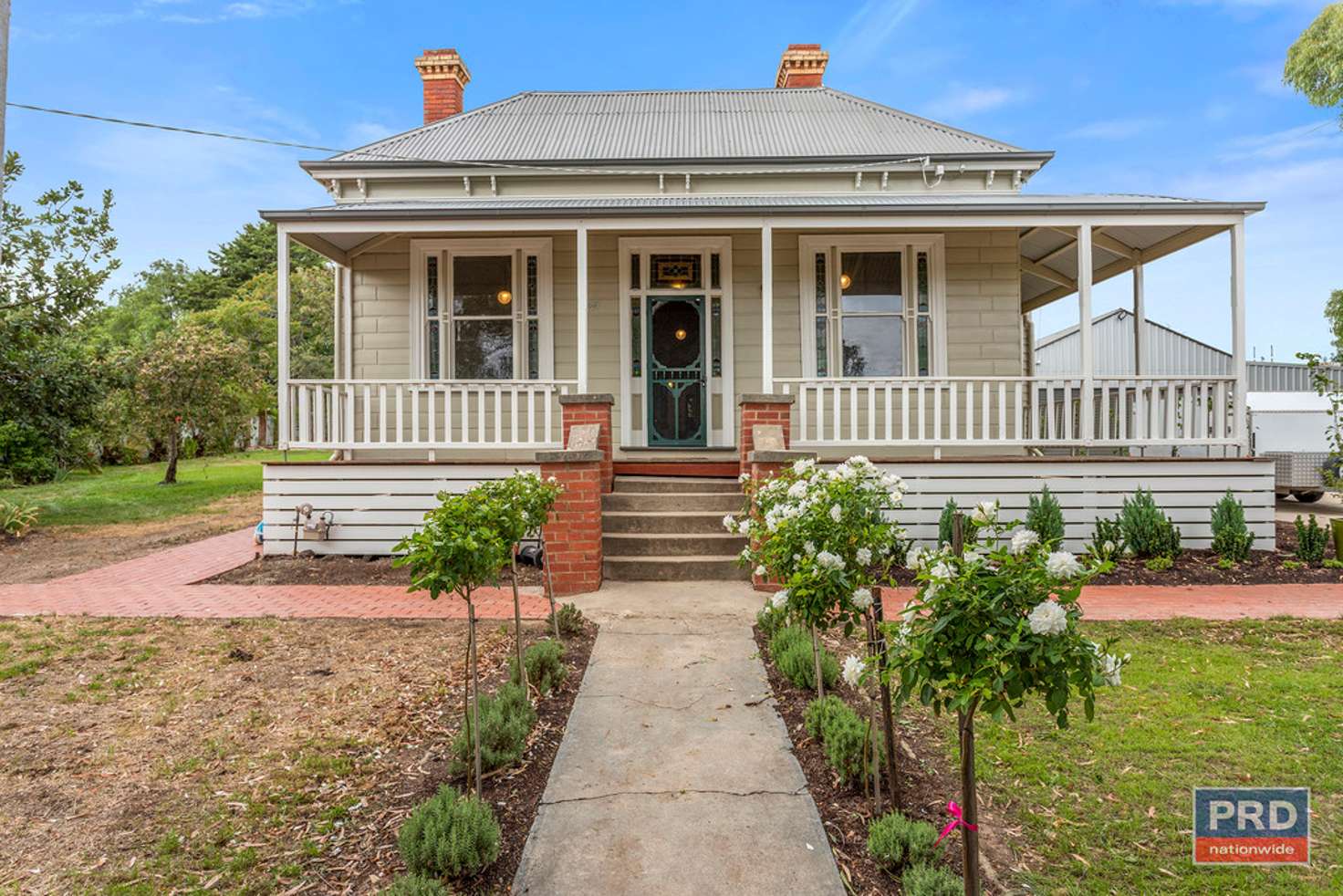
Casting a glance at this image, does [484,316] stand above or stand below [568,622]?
above

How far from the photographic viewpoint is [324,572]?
6605 mm

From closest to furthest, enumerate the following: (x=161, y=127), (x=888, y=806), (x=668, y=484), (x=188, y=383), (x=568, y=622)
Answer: (x=888, y=806)
(x=568, y=622)
(x=668, y=484)
(x=161, y=127)
(x=188, y=383)

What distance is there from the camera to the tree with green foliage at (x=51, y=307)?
9.74 metres

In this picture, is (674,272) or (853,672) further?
(674,272)

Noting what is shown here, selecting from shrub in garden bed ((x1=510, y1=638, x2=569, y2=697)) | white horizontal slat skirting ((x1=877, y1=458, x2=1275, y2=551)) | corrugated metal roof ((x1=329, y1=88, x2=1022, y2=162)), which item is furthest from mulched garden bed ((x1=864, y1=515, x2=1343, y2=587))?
corrugated metal roof ((x1=329, y1=88, x2=1022, y2=162))

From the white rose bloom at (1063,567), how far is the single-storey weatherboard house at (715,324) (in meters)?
4.56

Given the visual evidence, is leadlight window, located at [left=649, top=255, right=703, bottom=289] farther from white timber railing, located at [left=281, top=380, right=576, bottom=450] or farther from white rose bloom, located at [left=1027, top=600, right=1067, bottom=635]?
white rose bloom, located at [left=1027, top=600, right=1067, bottom=635]

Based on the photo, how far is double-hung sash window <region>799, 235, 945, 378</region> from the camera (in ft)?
27.0

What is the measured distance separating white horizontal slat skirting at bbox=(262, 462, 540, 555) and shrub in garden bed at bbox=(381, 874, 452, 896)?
17.2 ft

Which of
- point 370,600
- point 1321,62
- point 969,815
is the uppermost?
point 1321,62

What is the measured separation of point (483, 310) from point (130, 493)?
944cm

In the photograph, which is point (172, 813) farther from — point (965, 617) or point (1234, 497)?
point (1234, 497)

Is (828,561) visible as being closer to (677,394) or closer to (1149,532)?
(1149,532)

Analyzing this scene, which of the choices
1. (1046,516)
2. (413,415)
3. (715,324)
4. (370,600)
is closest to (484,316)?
(413,415)
